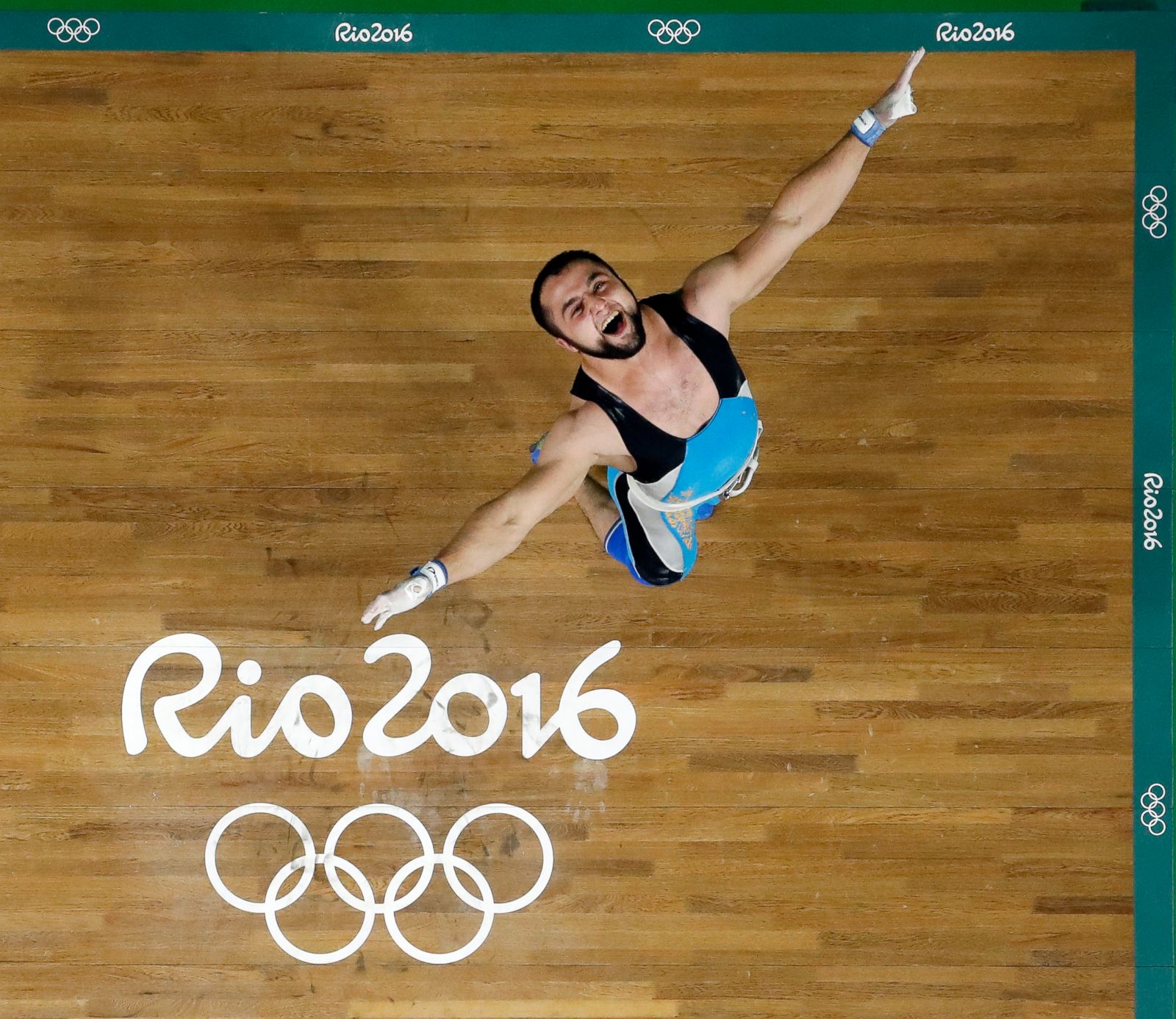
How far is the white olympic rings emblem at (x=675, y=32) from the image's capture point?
3.78 m

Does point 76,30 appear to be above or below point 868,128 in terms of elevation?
above

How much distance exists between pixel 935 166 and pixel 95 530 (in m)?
3.64

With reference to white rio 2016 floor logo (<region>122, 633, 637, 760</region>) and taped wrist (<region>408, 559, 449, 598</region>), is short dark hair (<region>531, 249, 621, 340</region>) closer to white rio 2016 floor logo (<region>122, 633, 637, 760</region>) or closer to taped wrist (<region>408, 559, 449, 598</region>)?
taped wrist (<region>408, 559, 449, 598</region>)

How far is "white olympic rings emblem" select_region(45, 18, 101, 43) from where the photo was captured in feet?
12.5

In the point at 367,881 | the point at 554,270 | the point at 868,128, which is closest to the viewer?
the point at 554,270

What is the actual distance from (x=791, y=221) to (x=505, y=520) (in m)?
1.29

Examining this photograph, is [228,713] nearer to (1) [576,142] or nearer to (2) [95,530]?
(2) [95,530]

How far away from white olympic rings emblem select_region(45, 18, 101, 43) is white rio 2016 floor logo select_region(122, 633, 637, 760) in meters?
2.44

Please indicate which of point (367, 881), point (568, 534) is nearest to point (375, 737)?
point (367, 881)

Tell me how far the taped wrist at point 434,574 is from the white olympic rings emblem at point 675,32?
234cm

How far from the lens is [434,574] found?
9.46 feet

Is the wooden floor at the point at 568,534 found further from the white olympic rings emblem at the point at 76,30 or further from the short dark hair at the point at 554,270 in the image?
the short dark hair at the point at 554,270

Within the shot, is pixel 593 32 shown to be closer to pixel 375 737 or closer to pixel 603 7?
pixel 603 7

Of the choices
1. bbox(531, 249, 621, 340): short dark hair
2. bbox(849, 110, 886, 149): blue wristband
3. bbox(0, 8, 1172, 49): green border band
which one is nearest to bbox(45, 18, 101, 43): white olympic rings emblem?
bbox(0, 8, 1172, 49): green border band
